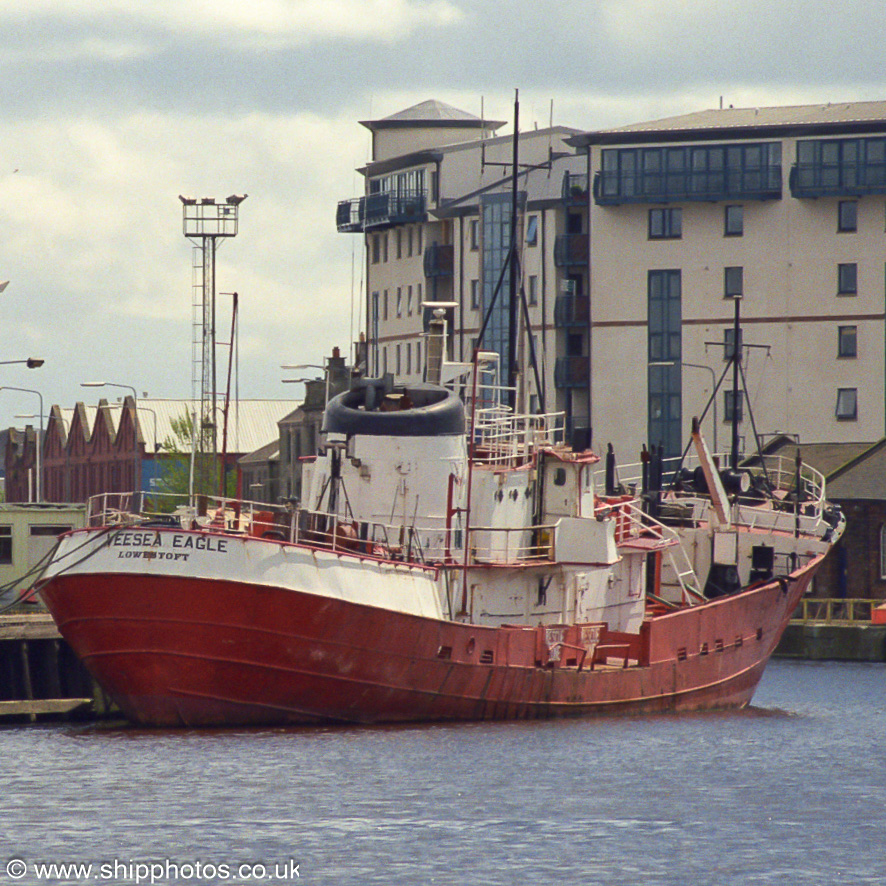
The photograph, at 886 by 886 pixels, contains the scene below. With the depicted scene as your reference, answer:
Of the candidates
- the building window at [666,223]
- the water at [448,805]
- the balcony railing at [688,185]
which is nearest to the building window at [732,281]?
the building window at [666,223]

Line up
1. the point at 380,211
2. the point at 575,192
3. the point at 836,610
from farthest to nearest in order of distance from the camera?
1. the point at 380,211
2. the point at 575,192
3. the point at 836,610

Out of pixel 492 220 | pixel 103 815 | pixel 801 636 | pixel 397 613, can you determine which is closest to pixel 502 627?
pixel 397 613

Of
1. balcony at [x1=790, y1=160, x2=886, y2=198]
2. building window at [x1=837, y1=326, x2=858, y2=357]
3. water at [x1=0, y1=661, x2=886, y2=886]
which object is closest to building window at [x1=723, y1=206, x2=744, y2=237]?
balcony at [x1=790, y1=160, x2=886, y2=198]

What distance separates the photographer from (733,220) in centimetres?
11388

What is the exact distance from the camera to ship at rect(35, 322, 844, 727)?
40281mm

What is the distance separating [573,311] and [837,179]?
16395mm

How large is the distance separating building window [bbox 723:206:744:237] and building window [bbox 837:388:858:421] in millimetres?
9842

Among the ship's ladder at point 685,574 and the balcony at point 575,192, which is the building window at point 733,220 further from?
the ship's ladder at point 685,574

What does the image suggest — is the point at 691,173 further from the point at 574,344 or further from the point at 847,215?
the point at 574,344

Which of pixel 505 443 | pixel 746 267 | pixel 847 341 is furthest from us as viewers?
pixel 746 267

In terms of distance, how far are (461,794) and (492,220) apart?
293ft

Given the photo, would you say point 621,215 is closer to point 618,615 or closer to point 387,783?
point 618,615

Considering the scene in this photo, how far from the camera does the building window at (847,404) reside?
366 feet

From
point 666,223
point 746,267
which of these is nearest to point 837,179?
point 746,267
